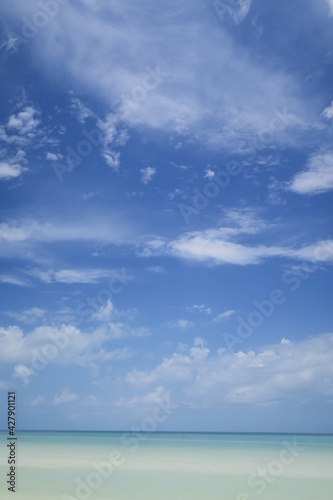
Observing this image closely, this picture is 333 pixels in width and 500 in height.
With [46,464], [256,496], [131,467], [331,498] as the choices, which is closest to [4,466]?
[46,464]

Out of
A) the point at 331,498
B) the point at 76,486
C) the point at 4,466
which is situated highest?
the point at 4,466

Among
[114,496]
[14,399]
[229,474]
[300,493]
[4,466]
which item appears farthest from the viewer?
[4,466]

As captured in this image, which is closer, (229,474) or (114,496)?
(114,496)

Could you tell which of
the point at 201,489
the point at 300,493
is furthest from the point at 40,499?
the point at 300,493

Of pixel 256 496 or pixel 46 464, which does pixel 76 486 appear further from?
pixel 46 464

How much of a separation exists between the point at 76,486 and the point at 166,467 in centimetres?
880

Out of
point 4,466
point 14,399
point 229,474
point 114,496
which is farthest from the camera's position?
point 4,466

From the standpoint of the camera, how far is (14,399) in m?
14.5

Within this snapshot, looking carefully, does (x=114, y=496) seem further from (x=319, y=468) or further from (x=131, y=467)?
(x=319, y=468)

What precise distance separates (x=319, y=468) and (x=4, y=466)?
17.3 meters

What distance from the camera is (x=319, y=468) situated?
1000 inches

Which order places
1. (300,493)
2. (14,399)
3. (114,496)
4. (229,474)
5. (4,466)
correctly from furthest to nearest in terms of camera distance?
(4,466) → (229,474) → (300,493) → (114,496) → (14,399)

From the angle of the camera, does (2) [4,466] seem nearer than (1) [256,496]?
No

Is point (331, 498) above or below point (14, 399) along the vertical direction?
below
